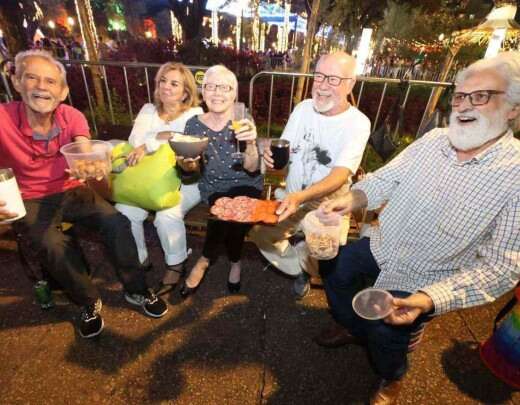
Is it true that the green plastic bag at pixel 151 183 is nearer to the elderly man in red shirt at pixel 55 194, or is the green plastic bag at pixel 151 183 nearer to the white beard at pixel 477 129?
the elderly man in red shirt at pixel 55 194

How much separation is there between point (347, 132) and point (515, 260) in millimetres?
1423

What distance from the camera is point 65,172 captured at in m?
2.56

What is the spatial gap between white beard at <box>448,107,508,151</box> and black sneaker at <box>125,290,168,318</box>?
2.46m

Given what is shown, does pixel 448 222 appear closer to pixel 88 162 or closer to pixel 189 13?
pixel 88 162

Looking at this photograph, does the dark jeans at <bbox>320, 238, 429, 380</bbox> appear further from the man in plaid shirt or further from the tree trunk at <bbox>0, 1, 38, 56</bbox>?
the tree trunk at <bbox>0, 1, 38, 56</bbox>

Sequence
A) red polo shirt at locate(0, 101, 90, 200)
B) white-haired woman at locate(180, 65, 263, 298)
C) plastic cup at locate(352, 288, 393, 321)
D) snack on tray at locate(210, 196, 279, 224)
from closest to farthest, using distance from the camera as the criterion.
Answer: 1. plastic cup at locate(352, 288, 393, 321)
2. snack on tray at locate(210, 196, 279, 224)
3. red polo shirt at locate(0, 101, 90, 200)
4. white-haired woman at locate(180, 65, 263, 298)

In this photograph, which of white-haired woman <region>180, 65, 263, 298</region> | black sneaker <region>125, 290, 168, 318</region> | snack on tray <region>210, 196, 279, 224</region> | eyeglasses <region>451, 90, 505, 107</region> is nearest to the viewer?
eyeglasses <region>451, 90, 505, 107</region>

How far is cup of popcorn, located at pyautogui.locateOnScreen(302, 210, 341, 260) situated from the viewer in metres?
2.04

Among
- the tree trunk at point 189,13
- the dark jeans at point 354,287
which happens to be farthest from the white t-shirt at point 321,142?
the tree trunk at point 189,13

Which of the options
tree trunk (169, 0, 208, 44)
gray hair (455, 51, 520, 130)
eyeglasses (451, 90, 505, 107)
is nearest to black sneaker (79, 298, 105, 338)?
eyeglasses (451, 90, 505, 107)

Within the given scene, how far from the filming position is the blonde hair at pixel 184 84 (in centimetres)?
308

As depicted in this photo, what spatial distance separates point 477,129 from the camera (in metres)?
1.73

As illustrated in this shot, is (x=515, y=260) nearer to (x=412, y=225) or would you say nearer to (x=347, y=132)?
(x=412, y=225)

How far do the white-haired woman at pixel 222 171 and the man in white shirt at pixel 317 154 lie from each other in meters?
0.26
